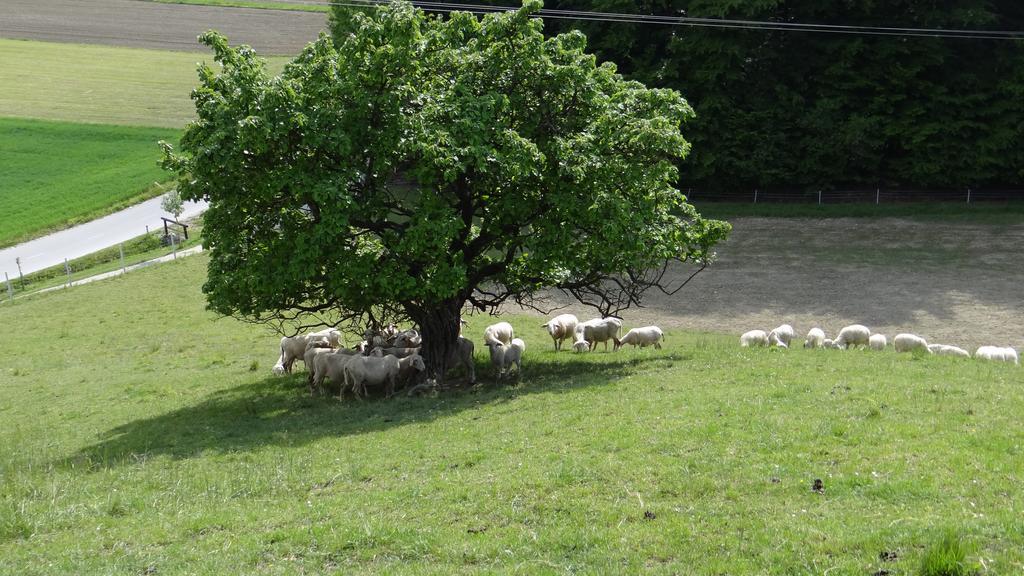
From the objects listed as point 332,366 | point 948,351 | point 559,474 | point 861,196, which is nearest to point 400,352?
point 332,366

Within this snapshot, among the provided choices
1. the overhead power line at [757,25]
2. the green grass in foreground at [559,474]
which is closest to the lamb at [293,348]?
the green grass in foreground at [559,474]

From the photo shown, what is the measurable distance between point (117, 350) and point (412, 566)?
26.5m

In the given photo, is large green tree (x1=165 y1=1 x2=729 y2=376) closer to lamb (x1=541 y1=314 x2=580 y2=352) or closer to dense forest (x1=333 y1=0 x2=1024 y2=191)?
lamb (x1=541 y1=314 x2=580 y2=352)

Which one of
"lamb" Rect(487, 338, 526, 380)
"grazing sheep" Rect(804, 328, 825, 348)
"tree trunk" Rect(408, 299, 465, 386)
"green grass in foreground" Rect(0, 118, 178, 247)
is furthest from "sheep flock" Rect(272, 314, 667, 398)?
"green grass in foreground" Rect(0, 118, 178, 247)

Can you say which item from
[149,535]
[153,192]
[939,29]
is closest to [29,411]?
[149,535]

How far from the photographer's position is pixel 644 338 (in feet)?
101

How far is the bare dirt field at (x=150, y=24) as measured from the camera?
9288 cm

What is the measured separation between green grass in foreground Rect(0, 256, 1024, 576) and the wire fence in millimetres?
33008

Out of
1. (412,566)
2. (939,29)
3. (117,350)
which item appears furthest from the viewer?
(939,29)

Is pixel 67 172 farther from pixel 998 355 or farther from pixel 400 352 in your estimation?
pixel 998 355

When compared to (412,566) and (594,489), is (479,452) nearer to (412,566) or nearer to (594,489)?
(594,489)

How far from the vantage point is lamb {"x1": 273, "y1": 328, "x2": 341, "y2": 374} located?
93.5 ft

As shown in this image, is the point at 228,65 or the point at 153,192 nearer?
the point at 228,65

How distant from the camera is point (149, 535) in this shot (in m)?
13.5
